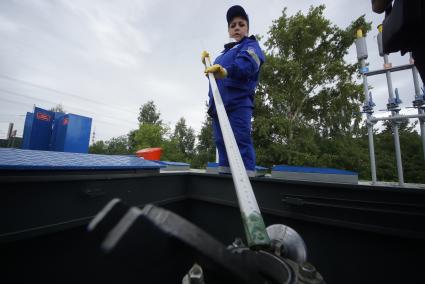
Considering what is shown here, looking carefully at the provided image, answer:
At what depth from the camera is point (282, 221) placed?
102 cm

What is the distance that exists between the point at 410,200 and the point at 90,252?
129cm

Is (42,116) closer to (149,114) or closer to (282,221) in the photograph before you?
(282,221)

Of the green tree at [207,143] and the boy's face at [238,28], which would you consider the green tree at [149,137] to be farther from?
the boy's face at [238,28]

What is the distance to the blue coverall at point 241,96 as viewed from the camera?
152 cm

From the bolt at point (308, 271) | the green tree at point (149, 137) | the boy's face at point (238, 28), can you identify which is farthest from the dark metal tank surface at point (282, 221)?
the green tree at point (149, 137)

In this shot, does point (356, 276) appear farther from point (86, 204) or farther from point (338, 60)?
point (338, 60)

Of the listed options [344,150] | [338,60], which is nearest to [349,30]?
[338,60]

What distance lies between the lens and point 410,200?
751 mm

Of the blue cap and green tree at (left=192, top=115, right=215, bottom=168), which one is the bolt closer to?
the blue cap

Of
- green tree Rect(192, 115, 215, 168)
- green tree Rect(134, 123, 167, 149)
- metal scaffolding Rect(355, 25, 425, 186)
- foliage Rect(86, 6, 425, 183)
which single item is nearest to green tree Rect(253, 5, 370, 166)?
foliage Rect(86, 6, 425, 183)

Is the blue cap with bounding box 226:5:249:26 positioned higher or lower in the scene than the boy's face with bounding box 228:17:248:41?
higher

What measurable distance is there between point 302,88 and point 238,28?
10.3 meters

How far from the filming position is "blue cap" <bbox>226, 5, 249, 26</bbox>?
1897mm

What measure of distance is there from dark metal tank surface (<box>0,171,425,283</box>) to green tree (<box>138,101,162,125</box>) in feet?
112
